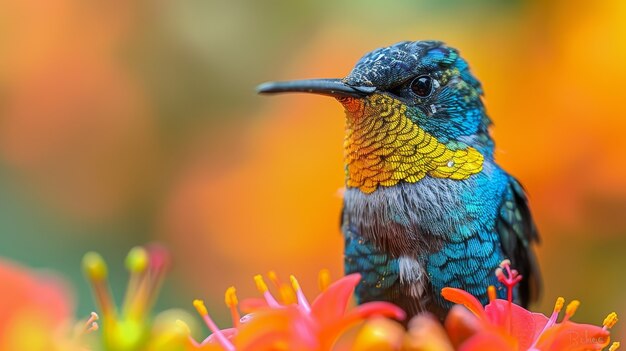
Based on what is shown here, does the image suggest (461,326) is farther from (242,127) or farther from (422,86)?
(242,127)

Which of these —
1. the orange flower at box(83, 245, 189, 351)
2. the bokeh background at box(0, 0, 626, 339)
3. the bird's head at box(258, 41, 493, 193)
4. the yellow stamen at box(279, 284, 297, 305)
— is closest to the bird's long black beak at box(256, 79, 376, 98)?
the bird's head at box(258, 41, 493, 193)

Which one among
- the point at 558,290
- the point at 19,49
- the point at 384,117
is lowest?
the point at 558,290

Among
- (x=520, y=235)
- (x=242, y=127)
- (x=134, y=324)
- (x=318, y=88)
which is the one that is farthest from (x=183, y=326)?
(x=242, y=127)

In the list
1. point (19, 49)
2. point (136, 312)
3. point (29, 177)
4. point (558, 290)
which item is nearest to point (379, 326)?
point (136, 312)

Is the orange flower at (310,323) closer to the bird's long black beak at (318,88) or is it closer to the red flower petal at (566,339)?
the red flower petal at (566,339)

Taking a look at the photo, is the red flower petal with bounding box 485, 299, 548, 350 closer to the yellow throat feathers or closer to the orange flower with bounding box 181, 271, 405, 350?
the orange flower with bounding box 181, 271, 405, 350

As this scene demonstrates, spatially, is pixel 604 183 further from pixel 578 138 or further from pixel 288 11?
pixel 288 11
